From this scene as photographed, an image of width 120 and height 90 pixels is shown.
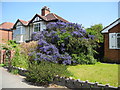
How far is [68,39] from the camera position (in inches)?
396

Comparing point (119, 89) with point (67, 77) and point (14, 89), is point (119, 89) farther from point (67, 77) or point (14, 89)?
point (14, 89)

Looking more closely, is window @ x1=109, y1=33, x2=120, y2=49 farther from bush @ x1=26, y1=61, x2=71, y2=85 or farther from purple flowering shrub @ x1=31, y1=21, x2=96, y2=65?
bush @ x1=26, y1=61, x2=71, y2=85

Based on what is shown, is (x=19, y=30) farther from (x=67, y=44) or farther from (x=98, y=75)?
(x=98, y=75)

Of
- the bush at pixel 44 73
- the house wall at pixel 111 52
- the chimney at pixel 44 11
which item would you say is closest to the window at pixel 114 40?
the house wall at pixel 111 52

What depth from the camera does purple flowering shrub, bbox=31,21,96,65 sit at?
959 centimetres

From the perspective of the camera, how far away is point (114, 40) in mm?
12648

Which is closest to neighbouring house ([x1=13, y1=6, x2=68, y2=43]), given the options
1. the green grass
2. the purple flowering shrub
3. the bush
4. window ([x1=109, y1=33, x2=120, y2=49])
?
the purple flowering shrub

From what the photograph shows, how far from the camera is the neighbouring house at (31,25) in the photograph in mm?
20406

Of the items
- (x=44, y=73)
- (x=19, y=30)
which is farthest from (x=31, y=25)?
(x=44, y=73)

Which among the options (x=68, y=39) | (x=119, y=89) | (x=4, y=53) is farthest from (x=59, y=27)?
(x=119, y=89)

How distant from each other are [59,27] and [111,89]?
7921 mm

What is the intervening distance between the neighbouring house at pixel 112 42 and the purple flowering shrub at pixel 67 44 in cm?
279

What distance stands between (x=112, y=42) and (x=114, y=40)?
0.29m

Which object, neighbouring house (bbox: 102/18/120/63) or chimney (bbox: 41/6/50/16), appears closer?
neighbouring house (bbox: 102/18/120/63)
